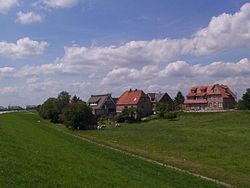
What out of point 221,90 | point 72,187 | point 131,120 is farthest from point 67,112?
point 72,187

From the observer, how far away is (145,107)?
438 feet

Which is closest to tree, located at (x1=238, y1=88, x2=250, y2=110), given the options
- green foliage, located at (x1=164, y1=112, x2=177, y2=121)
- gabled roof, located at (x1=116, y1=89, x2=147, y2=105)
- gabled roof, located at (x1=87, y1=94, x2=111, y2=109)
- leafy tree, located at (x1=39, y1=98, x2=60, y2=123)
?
green foliage, located at (x1=164, y1=112, x2=177, y2=121)

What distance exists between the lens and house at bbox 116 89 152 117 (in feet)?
432

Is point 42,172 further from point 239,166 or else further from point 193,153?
point 193,153

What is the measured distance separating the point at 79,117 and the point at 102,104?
58.5m

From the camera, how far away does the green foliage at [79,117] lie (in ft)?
279

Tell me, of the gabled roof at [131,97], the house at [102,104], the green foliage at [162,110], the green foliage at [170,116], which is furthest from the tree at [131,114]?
the house at [102,104]

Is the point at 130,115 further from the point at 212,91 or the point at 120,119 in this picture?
the point at 212,91

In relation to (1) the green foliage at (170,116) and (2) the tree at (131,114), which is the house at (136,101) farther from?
(1) the green foliage at (170,116)

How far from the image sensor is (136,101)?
132 metres

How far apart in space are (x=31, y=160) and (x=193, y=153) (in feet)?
61.5

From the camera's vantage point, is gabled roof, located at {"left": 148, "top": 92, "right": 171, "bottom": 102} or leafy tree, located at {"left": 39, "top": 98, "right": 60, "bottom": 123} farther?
gabled roof, located at {"left": 148, "top": 92, "right": 171, "bottom": 102}

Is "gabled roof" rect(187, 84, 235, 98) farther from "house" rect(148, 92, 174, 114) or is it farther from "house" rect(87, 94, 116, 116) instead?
"house" rect(87, 94, 116, 116)

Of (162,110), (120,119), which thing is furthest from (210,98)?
(120,119)
